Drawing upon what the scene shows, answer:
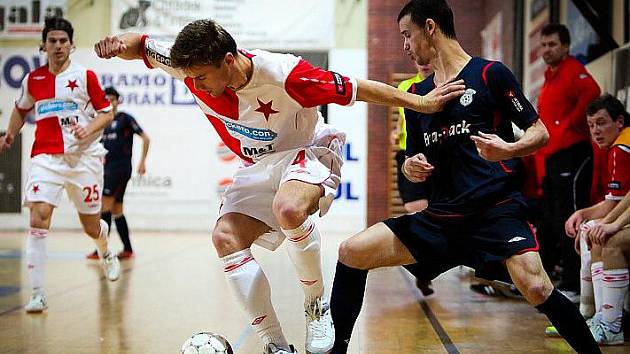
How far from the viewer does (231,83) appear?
345cm

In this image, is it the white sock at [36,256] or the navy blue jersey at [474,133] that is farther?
the white sock at [36,256]

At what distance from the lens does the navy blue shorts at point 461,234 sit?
11.0ft

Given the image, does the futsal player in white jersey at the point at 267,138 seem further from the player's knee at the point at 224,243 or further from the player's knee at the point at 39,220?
the player's knee at the point at 39,220

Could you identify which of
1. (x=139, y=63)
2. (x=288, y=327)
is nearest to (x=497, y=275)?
(x=288, y=327)

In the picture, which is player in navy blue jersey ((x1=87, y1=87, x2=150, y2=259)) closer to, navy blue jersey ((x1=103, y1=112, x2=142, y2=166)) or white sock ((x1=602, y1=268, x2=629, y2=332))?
navy blue jersey ((x1=103, y1=112, x2=142, y2=166))

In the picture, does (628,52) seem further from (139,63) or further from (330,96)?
(139,63)

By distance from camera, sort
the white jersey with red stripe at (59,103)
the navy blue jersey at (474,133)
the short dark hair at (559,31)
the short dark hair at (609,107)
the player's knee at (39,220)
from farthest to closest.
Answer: the short dark hair at (559,31), the white jersey with red stripe at (59,103), the player's knee at (39,220), the short dark hair at (609,107), the navy blue jersey at (474,133)

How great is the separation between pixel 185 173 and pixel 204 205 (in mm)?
683

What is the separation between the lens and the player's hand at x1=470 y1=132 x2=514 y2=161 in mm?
3184

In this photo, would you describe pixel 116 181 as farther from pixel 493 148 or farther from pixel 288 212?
pixel 493 148

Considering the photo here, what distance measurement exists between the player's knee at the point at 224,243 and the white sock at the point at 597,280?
7.55ft

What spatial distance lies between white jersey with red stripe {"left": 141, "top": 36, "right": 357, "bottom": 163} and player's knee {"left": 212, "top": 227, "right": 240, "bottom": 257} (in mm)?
411

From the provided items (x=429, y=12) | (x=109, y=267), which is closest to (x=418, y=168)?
(x=429, y=12)

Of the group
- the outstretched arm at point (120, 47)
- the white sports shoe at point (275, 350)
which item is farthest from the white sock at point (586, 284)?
the outstretched arm at point (120, 47)
